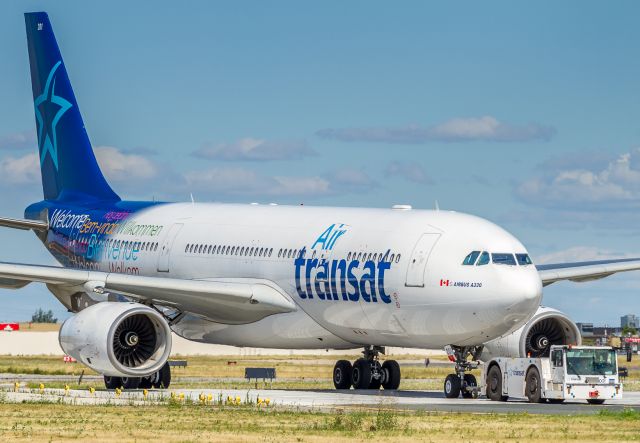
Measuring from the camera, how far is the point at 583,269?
144ft

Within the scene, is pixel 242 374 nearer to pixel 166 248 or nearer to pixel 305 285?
pixel 166 248

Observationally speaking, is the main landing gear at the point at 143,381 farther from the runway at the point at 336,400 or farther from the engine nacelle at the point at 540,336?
the engine nacelle at the point at 540,336

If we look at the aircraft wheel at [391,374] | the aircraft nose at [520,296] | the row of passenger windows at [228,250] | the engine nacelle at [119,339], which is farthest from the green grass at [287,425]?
the aircraft wheel at [391,374]

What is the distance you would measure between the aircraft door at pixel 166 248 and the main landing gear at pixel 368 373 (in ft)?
23.0

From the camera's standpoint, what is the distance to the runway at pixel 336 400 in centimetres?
3281

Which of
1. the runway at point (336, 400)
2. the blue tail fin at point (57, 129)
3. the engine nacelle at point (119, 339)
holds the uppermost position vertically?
the blue tail fin at point (57, 129)

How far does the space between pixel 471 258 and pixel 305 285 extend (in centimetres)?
587

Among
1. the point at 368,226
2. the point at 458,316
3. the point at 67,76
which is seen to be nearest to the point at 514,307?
the point at 458,316

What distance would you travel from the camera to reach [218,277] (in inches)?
1727

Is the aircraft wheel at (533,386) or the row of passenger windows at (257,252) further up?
the row of passenger windows at (257,252)

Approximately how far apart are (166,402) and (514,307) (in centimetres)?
855

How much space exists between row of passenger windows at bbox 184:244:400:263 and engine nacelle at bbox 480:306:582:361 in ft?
16.6

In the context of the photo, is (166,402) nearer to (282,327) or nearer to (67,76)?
(282,327)

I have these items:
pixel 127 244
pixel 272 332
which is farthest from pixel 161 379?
pixel 127 244
